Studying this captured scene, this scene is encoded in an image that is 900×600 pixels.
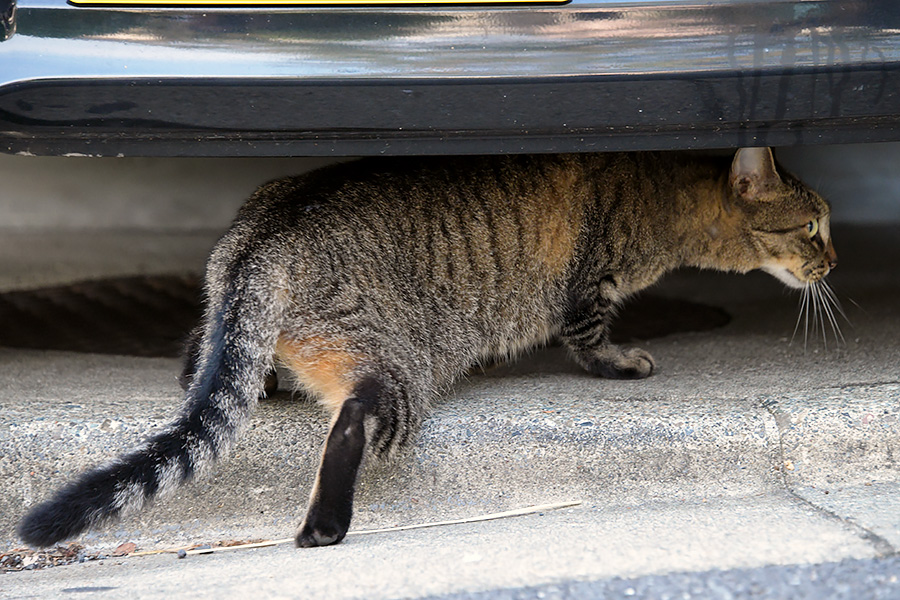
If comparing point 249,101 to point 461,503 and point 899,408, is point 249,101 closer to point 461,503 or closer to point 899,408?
point 461,503

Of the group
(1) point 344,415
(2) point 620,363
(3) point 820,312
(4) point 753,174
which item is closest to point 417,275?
(1) point 344,415

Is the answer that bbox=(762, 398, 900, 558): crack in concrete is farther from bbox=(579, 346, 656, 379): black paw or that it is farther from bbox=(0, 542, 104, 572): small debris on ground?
bbox=(0, 542, 104, 572): small debris on ground

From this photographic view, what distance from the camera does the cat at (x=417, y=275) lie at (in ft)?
6.86

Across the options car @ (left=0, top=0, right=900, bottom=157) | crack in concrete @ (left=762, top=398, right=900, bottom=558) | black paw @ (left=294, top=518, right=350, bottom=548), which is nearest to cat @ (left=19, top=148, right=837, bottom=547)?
black paw @ (left=294, top=518, right=350, bottom=548)

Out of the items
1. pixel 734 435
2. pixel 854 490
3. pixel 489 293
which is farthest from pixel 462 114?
pixel 854 490

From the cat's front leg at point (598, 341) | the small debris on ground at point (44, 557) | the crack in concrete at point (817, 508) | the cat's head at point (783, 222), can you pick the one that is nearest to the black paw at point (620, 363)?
the cat's front leg at point (598, 341)

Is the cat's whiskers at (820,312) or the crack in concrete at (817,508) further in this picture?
the cat's whiskers at (820,312)

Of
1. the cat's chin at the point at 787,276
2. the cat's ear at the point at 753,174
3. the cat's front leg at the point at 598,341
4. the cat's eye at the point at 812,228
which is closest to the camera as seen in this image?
the cat's ear at the point at 753,174

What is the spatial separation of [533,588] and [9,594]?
112 centimetres

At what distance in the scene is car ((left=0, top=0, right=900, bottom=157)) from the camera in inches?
82.9

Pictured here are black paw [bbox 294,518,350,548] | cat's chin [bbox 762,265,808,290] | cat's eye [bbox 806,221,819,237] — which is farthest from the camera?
cat's chin [bbox 762,265,808,290]

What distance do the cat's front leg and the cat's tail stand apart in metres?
1.13

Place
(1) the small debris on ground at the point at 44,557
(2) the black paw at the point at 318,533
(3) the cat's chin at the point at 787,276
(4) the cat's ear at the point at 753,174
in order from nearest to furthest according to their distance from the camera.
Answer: (2) the black paw at the point at 318,533
(1) the small debris on ground at the point at 44,557
(4) the cat's ear at the point at 753,174
(3) the cat's chin at the point at 787,276

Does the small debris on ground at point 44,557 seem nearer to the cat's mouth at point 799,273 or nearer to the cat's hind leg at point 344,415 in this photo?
the cat's hind leg at point 344,415
